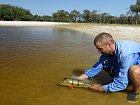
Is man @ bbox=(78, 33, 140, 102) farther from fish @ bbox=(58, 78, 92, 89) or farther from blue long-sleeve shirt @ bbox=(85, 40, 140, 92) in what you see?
fish @ bbox=(58, 78, 92, 89)

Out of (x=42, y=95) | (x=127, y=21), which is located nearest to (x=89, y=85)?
(x=42, y=95)

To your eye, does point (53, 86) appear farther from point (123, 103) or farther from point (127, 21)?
point (127, 21)

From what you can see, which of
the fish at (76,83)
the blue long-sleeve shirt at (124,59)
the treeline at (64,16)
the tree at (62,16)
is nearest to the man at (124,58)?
the blue long-sleeve shirt at (124,59)

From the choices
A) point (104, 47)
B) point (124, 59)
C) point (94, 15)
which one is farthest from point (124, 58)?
point (94, 15)

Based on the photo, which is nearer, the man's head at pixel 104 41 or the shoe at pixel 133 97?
the man's head at pixel 104 41

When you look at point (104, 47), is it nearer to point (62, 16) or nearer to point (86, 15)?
point (86, 15)

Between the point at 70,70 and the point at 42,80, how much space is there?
1.33m

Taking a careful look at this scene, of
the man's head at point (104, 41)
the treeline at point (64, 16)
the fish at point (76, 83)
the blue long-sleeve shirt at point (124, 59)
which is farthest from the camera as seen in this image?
the treeline at point (64, 16)

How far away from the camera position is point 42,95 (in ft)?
16.1

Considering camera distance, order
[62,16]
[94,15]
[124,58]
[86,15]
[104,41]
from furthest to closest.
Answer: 1. [62,16]
2. [86,15]
3. [94,15]
4. [124,58]
5. [104,41]

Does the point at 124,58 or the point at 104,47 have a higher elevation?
the point at 104,47

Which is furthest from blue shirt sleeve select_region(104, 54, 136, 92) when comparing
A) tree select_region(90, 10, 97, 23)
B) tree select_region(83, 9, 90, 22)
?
tree select_region(83, 9, 90, 22)

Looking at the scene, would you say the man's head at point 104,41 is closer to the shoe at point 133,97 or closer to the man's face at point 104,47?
the man's face at point 104,47

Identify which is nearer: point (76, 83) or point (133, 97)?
point (133, 97)
